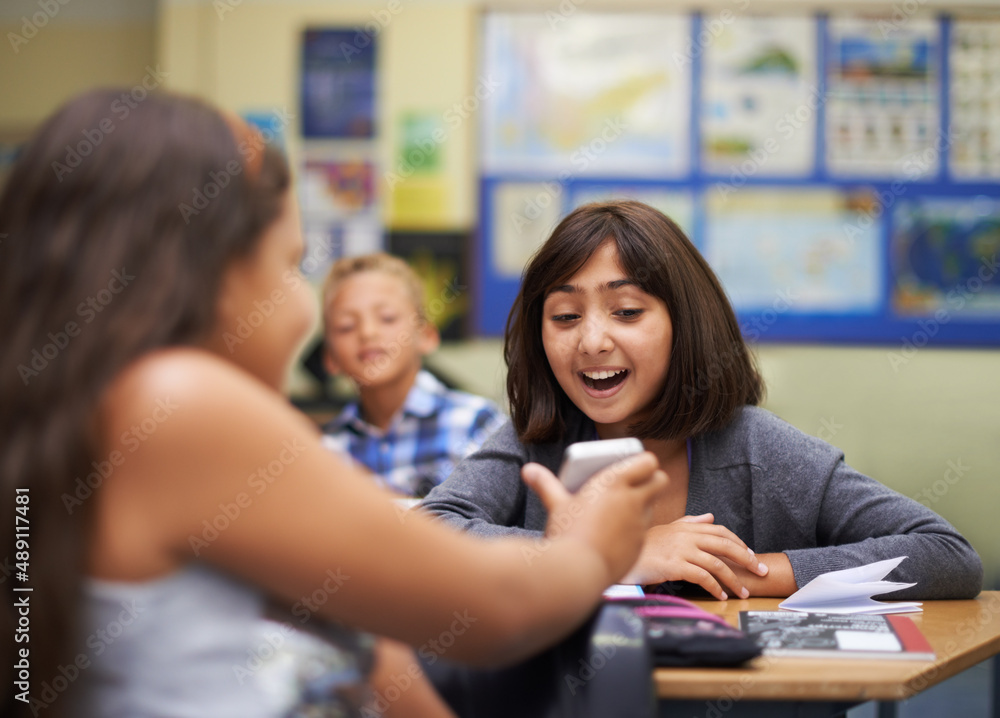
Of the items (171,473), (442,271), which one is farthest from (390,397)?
(171,473)

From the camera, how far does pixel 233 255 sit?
76cm

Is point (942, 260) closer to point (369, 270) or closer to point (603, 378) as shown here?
point (369, 270)

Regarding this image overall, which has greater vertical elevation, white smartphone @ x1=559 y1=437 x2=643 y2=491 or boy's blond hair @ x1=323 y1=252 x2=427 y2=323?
boy's blond hair @ x1=323 y1=252 x2=427 y2=323

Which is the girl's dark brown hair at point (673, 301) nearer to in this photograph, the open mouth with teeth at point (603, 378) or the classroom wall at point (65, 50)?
the open mouth with teeth at point (603, 378)

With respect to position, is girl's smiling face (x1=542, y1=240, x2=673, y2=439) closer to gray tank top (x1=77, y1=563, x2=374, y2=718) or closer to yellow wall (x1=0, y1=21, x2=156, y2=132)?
gray tank top (x1=77, y1=563, x2=374, y2=718)

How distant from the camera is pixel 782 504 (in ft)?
5.13

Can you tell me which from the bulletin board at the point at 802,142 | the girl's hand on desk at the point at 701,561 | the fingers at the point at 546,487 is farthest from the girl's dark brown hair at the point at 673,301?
the bulletin board at the point at 802,142

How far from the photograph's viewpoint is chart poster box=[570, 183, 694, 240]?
4.33 meters

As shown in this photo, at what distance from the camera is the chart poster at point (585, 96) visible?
4.32 metres

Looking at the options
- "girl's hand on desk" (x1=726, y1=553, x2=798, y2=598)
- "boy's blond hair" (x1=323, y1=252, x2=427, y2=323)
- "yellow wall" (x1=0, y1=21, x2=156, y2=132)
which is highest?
"yellow wall" (x1=0, y1=21, x2=156, y2=132)

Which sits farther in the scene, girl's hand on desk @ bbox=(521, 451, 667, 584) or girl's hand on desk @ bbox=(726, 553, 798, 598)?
girl's hand on desk @ bbox=(726, 553, 798, 598)

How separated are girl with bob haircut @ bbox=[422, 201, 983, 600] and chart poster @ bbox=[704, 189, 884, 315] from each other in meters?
2.67

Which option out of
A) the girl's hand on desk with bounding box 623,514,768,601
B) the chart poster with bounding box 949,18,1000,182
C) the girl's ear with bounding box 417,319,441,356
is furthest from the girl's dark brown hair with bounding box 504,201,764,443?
the chart poster with bounding box 949,18,1000,182

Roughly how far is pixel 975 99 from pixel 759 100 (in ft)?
3.30
